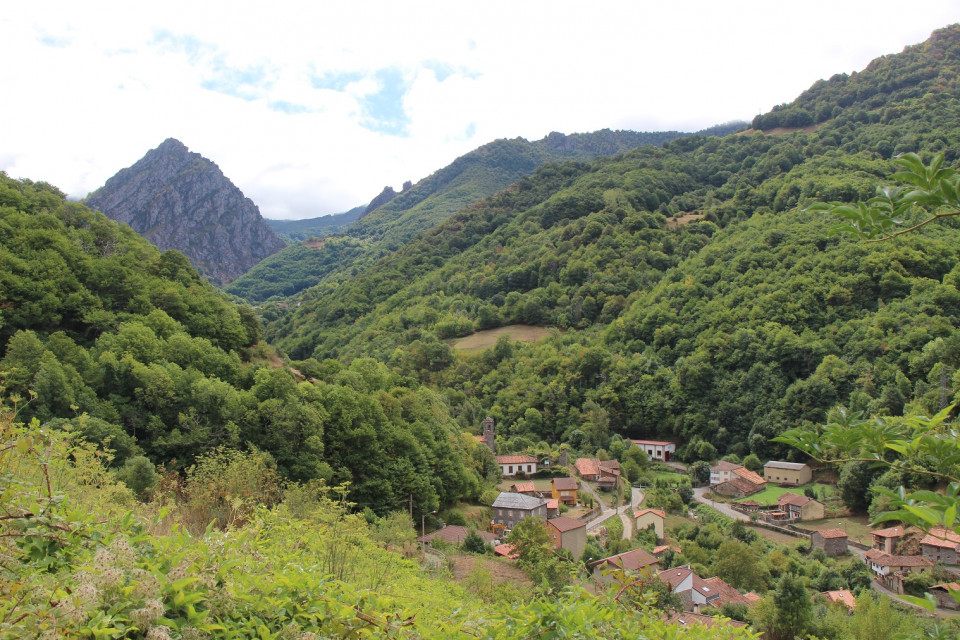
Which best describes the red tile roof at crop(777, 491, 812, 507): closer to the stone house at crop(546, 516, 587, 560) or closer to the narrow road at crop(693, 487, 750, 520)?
the narrow road at crop(693, 487, 750, 520)

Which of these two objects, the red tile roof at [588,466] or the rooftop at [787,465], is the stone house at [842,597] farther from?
the red tile roof at [588,466]

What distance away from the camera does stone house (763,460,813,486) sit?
35.0 metres

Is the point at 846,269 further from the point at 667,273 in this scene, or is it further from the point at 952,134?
the point at 952,134

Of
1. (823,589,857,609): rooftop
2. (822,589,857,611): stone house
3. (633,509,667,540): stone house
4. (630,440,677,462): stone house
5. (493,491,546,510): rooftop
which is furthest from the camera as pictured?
(630,440,677,462): stone house

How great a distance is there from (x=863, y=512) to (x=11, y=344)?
37358 millimetres

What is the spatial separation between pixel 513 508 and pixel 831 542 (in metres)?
14.5

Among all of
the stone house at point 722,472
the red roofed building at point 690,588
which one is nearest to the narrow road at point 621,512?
the stone house at point 722,472

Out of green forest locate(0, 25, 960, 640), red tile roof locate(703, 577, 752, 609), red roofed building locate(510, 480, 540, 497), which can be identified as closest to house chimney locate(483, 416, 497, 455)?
green forest locate(0, 25, 960, 640)

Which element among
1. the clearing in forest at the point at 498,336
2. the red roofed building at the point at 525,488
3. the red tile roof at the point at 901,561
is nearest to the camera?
the red tile roof at the point at 901,561

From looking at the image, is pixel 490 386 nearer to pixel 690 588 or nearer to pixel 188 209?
pixel 690 588

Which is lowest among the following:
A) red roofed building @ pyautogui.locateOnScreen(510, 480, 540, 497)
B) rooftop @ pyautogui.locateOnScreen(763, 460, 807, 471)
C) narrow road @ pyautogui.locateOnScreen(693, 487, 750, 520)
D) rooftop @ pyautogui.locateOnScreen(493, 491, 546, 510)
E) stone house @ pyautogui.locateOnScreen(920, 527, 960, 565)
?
narrow road @ pyautogui.locateOnScreen(693, 487, 750, 520)

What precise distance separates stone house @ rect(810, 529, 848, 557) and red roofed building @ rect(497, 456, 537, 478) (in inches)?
628

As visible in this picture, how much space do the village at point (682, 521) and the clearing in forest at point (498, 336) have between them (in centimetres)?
1597

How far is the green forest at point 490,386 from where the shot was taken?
3.31m
